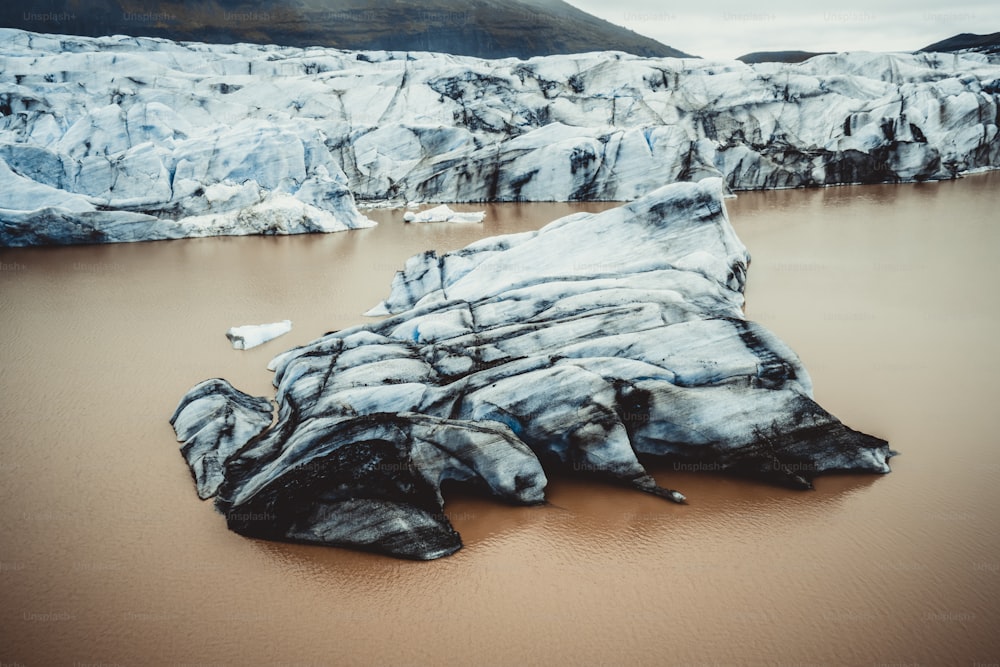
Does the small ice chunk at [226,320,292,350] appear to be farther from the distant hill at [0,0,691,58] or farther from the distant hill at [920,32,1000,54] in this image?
the distant hill at [920,32,1000,54]

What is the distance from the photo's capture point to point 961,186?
89.6ft

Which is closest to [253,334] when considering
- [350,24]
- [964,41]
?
[350,24]

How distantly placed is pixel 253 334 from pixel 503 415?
5.92 m

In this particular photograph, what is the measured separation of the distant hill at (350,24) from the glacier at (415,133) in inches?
811

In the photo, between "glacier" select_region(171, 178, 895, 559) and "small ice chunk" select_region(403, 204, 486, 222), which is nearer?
"glacier" select_region(171, 178, 895, 559)

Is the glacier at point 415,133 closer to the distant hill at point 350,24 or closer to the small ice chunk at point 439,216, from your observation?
the small ice chunk at point 439,216

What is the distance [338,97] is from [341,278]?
2378 centimetres

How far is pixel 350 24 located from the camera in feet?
242

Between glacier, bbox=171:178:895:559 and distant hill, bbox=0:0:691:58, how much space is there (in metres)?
65.8

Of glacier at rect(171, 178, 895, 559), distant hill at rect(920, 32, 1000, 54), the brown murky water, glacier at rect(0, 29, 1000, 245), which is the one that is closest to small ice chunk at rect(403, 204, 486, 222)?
glacier at rect(0, 29, 1000, 245)

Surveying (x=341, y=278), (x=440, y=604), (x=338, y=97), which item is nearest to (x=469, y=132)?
(x=338, y=97)

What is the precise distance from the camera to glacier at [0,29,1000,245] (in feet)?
74.4

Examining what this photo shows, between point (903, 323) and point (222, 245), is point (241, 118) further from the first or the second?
point (903, 323)

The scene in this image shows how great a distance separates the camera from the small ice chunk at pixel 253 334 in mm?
10227
